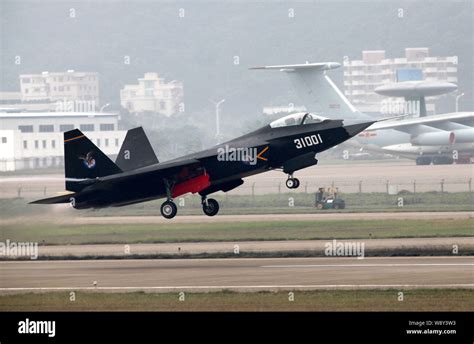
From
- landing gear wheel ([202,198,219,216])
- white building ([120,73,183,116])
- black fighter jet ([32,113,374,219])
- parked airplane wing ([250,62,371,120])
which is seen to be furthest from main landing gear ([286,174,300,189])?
parked airplane wing ([250,62,371,120])

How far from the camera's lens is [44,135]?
5403 cm

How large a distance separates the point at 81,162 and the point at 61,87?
34910 millimetres

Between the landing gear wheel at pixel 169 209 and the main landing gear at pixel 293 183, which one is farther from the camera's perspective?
the landing gear wheel at pixel 169 209

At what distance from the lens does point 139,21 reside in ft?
246

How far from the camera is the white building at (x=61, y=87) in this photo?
206ft

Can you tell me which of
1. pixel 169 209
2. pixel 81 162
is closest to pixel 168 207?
pixel 169 209

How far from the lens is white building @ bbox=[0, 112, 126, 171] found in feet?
168

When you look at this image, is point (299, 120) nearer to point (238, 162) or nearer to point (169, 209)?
point (238, 162)

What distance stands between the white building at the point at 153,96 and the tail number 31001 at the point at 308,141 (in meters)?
29.3

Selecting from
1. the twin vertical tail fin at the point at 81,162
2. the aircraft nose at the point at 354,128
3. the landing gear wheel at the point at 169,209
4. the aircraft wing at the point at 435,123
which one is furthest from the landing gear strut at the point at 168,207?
the aircraft wing at the point at 435,123

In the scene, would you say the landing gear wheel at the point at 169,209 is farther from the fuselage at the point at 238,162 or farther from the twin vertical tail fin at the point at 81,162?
the twin vertical tail fin at the point at 81,162
